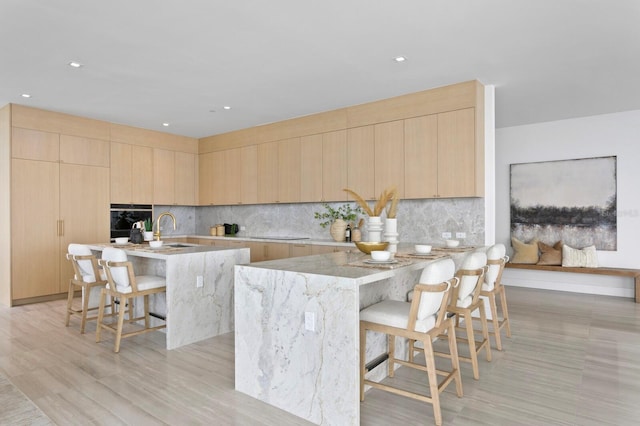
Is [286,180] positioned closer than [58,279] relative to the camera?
No

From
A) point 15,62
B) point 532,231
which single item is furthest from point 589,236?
point 15,62

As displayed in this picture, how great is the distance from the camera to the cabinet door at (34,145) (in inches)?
211

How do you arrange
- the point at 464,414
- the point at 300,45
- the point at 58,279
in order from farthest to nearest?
the point at 58,279
the point at 300,45
the point at 464,414

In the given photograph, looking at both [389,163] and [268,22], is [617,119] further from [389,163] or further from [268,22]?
[268,22]

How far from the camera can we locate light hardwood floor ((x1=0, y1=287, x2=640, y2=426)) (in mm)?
2383

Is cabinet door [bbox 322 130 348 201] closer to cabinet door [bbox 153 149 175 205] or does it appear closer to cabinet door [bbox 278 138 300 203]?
cabinet door [bbox 278 138 300 203]

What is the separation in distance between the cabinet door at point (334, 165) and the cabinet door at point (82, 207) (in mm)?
3525

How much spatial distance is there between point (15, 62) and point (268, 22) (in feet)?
8.84

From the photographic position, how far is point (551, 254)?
6.15m

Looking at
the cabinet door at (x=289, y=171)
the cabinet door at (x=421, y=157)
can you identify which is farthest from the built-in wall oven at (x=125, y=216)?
the cabinet door at (x=421, y=157)

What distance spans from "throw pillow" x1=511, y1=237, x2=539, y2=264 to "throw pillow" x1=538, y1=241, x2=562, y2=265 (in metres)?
0.10

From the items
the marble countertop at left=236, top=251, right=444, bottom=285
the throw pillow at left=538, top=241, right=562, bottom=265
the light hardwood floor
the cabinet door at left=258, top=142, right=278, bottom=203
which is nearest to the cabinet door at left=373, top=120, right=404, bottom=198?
the cabinet door at left=258, top=142, right=278, bottom=203

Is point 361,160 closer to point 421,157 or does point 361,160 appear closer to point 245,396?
point 421,157

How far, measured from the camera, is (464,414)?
2395mm
